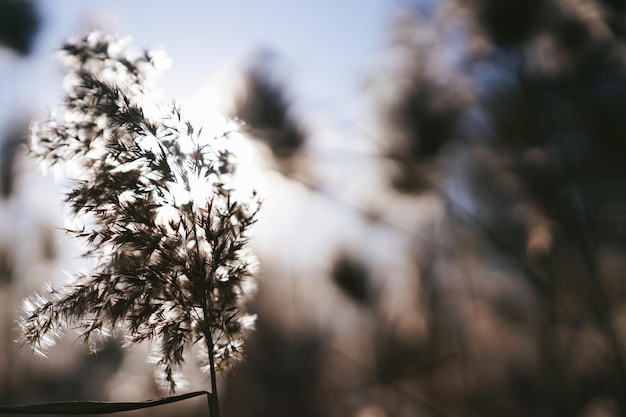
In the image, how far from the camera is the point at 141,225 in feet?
4.58

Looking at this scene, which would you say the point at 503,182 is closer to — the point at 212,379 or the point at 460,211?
the point at 460,211

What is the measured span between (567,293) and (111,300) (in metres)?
7.21

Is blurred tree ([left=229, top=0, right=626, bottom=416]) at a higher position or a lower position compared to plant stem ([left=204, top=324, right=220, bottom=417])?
higher

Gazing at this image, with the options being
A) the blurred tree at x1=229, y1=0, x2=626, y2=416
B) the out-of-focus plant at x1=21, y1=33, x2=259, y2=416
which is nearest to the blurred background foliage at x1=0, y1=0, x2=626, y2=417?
the blurred tree at x1=229, y1=0, x2=626, y2=416

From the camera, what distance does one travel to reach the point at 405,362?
8820 mm

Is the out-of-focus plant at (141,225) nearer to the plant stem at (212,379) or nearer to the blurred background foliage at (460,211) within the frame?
the plant stem at (212,379)

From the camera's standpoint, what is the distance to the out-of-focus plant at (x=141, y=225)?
1326mm

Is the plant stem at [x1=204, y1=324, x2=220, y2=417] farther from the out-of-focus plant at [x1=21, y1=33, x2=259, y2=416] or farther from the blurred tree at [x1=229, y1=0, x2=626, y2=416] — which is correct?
the blurred tree at [x1=229, y1=0, x2=626, y2=416]

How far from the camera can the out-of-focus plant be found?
1.33 meters

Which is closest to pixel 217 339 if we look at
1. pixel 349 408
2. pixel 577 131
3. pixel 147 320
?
pixel 147 320

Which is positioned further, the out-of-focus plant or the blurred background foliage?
the blurred background foliage

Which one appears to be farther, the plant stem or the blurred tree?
the blurred tree

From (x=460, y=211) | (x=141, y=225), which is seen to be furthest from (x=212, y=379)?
(x=460, y=211)

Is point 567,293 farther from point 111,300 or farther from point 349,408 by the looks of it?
point 111,300
